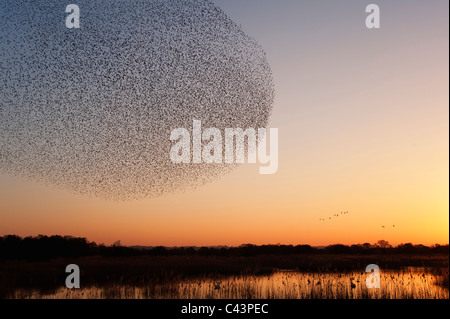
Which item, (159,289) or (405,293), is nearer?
(405,293)

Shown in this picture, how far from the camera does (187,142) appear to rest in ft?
56.4

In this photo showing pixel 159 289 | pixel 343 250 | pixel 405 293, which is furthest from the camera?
pixel 343 250

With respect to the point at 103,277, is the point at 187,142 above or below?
above

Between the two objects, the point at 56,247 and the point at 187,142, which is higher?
the point at 187,142

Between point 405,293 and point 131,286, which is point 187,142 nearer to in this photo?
point 131,286

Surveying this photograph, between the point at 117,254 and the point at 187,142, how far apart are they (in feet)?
100

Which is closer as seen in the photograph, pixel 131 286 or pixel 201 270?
pixel 131 286

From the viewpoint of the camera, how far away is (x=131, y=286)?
19.1 meters
